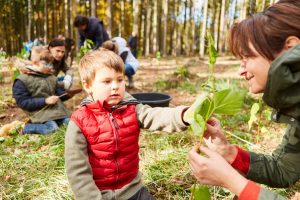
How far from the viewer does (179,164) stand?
2852mm

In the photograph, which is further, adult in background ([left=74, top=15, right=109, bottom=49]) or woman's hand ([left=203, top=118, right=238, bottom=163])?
adult in background ([left=74, top=15, right=109, bottom=49])

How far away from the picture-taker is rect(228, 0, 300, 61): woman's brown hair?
1.31m

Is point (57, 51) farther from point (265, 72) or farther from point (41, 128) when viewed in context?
point (265, 72)

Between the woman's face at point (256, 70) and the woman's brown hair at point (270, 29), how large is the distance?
0.02 meters

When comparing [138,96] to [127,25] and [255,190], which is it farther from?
[127,25]

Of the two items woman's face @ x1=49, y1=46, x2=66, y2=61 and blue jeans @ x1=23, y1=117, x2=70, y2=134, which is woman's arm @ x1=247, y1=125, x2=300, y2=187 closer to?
blue jeans @ x1=23, y1=117, x2=70, y2=134

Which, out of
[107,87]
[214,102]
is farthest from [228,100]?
[107,87]

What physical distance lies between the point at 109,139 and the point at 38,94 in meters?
2.71

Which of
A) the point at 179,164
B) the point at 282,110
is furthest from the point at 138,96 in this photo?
the point at 282,110

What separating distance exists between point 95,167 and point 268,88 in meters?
1.10

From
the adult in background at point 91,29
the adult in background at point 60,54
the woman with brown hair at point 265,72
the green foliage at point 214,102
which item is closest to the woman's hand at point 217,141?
the woman with brown hair at point 265,72

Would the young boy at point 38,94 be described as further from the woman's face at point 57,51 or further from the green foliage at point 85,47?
the green foliage at point 85,47

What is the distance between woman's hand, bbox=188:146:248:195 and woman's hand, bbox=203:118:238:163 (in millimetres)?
287

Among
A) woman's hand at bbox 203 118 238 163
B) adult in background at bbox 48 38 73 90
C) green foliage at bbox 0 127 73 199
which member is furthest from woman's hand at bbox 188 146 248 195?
adult in background at bbox 48 38 73 90
